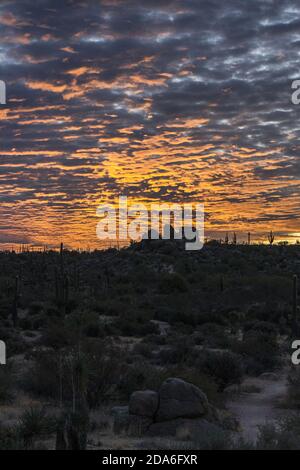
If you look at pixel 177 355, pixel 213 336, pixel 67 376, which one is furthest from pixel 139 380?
pixel 213 336

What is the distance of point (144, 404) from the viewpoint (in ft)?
40.4

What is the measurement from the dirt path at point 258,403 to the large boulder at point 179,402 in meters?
1.08

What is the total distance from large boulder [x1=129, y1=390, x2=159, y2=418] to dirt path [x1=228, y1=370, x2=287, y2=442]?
195 centimetres

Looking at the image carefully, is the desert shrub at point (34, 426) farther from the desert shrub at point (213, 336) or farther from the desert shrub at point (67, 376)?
the desert shrub at point (213, 336)

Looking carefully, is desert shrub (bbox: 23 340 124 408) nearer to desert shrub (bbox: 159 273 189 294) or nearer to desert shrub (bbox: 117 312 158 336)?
desert shrub (bbox: 117 312 158 336)

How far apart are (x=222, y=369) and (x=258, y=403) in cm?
159

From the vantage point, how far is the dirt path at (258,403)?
13.5m

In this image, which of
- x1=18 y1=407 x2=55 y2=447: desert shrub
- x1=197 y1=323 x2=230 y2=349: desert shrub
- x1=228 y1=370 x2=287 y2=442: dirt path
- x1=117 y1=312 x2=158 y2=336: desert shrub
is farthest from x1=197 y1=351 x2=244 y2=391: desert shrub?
x1=117 y1=312 x2=158 y2=336: desert shrub

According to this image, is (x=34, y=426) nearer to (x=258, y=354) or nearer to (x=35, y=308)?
(x=258, y=354)

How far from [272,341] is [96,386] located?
10479mm

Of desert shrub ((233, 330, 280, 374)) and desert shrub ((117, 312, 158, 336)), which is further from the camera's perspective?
desert shrub ((117, 312, 158, 336))

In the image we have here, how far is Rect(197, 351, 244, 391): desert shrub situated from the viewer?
17078 millimetres

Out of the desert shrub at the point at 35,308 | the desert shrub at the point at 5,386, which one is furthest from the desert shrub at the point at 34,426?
the desert shrub at the point at 35,308
